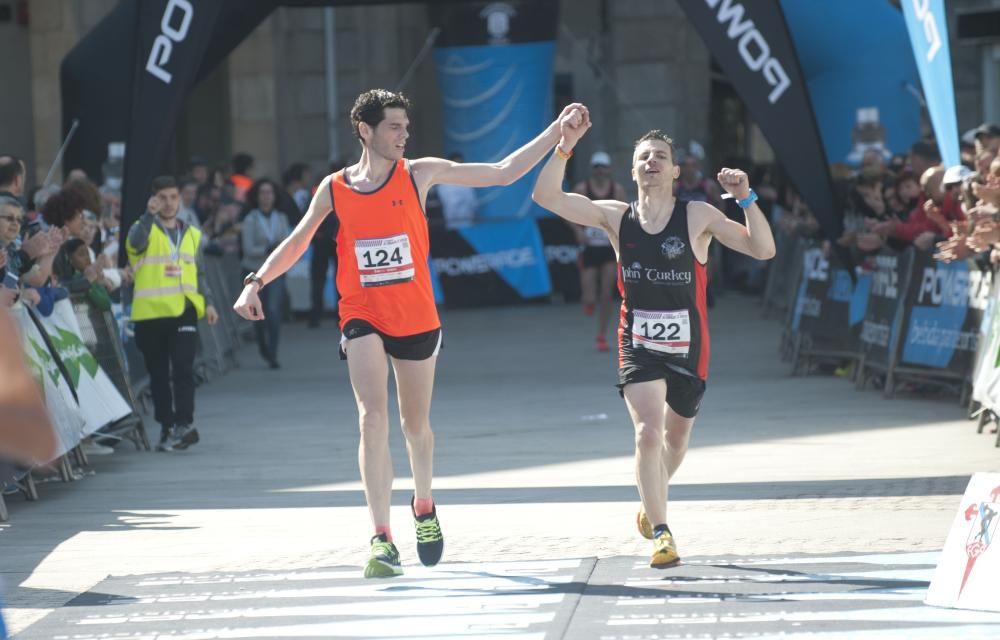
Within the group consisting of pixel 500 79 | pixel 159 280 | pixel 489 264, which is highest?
pixel 500 79

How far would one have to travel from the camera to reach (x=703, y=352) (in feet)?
25.8

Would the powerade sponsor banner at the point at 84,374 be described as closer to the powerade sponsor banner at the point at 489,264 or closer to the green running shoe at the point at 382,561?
the green running shoe at the point at 382,561

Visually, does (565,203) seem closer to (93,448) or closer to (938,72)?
(93,448)

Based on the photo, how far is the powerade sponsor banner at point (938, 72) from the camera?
41.5 ft

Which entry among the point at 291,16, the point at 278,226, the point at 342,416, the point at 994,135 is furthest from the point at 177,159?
the point at 994,135

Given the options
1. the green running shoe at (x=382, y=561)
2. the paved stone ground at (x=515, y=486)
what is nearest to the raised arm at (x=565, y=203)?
the paved stone ground at (x=515, y=486)

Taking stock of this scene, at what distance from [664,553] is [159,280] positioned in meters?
5.66

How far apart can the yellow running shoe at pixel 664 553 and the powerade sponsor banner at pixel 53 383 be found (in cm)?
412

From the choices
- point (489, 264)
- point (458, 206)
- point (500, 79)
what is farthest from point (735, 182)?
point (500, 79)

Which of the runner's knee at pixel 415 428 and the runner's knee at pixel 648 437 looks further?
the runner's knee at pixel 415 428

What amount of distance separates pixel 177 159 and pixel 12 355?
95.2ft

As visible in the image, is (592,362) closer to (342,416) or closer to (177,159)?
(342,416)

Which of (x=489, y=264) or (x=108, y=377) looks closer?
(x=108, y=377)

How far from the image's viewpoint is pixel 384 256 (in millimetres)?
7695
